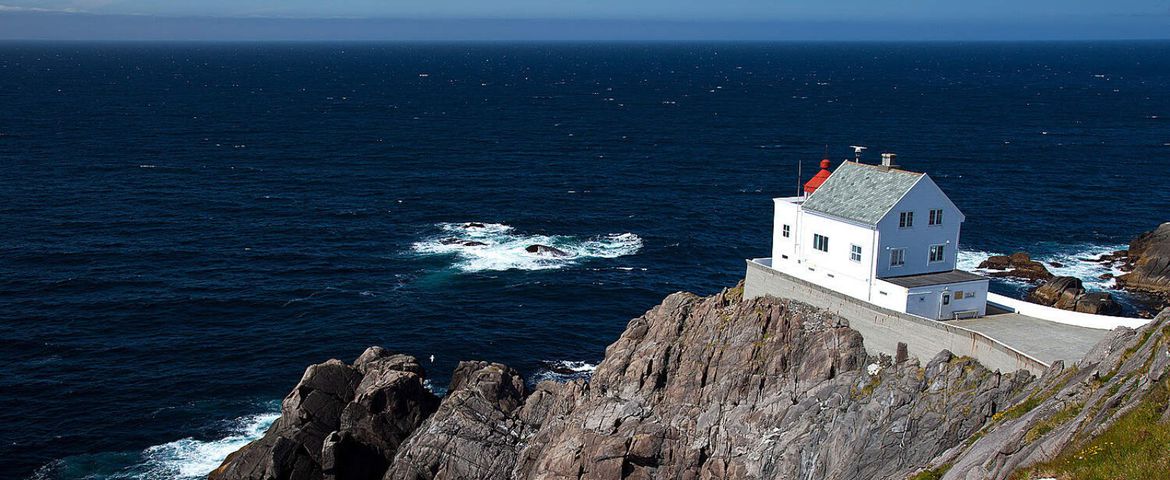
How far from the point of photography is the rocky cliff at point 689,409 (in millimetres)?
42969

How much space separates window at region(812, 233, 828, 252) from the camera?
56.1 m

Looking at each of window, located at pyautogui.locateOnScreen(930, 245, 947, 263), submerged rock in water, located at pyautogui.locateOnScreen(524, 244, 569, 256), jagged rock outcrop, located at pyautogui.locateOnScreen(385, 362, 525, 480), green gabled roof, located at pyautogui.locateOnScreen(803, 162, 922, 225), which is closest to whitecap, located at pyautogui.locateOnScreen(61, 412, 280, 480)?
jagged rock outcrop, located at pyautogui.locateOnScreen(385, 362, 525, 480)

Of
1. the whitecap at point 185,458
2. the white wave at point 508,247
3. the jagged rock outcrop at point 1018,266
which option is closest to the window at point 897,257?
the whitecap at point 185,458

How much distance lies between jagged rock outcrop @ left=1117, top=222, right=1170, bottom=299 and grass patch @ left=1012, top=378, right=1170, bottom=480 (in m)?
65.5

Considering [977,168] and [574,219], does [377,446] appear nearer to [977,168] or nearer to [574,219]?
[574,219]

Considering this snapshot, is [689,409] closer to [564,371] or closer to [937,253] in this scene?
[937,253]

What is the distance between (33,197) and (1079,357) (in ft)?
371

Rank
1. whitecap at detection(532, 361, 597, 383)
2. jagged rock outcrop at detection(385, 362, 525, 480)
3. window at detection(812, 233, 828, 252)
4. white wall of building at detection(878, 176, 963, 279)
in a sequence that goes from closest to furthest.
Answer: jagged rock outcrop at detection(385, 362, 525, 480) → white wall of building at detection(878, 176, 963, 279) → window at detection(812, 233, 828, 252) → whitecap at detection(532, 361, 597, 383)

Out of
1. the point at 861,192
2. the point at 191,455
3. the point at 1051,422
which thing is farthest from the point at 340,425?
the point at 1051,422

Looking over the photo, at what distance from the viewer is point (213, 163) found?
5797 inches

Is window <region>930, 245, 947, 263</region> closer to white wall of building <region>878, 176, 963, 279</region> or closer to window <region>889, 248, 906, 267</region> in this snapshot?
white wall of building <region>878, 176, 963, 279</region>

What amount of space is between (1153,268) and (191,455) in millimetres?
77192

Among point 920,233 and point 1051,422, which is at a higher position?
point 920,233

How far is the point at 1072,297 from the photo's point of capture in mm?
78875
